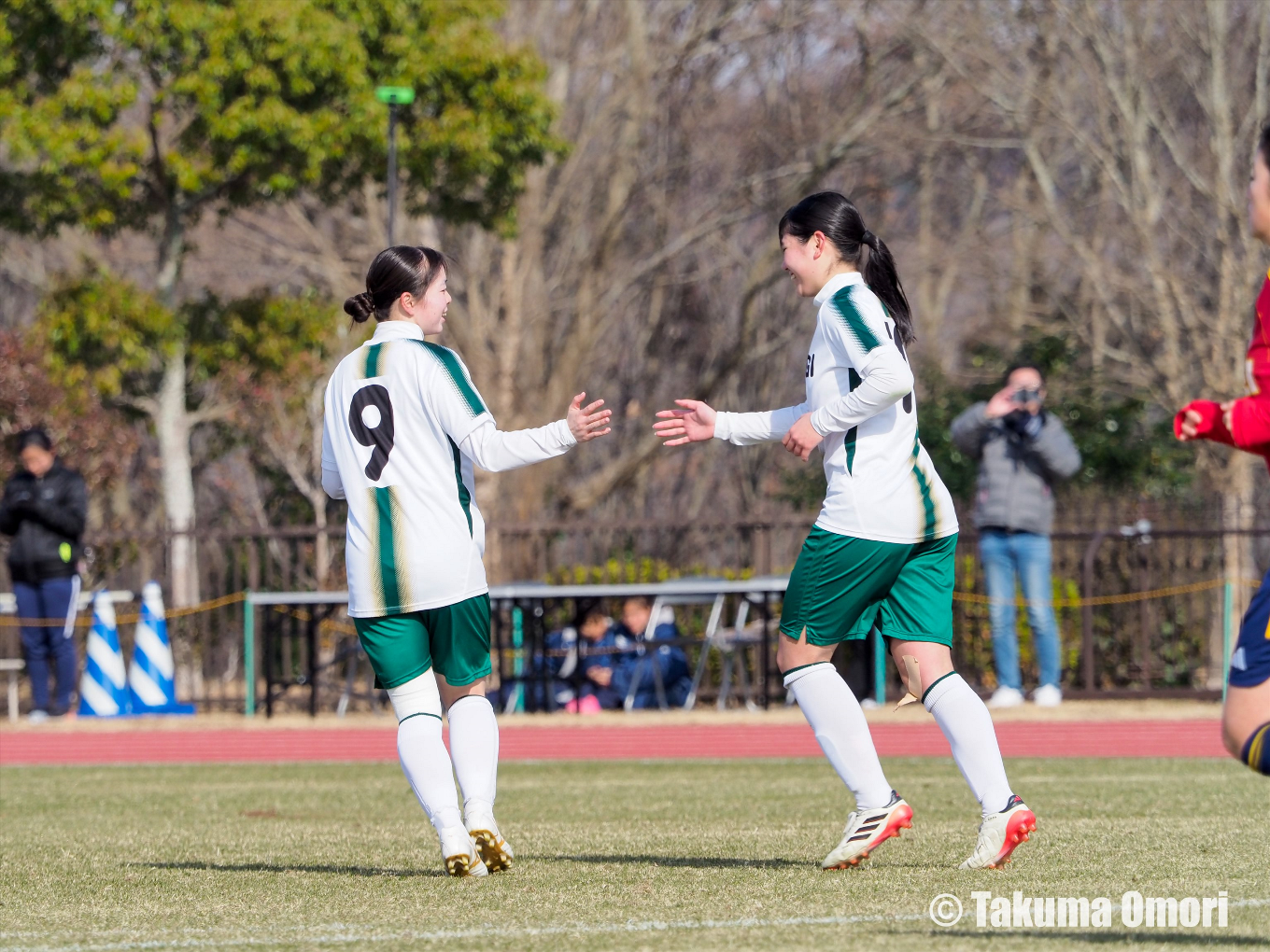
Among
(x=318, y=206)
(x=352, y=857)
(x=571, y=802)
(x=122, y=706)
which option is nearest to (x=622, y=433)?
(x=318, y=206)

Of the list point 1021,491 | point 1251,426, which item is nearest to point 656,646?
Answer: point 1021,491

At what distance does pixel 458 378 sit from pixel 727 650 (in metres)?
10.1

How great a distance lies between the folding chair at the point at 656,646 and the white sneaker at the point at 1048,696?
2666 mm

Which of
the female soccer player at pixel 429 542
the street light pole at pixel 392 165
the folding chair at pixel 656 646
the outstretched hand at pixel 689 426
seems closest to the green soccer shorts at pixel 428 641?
the female soccer player at pixel 429 542

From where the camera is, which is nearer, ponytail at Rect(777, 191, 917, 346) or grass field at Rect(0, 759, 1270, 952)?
grass field at Rect(0, 759, 1270, 952)

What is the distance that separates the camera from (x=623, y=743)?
500 inches

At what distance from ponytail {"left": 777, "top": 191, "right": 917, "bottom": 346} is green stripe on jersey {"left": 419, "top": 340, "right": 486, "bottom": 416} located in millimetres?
1085

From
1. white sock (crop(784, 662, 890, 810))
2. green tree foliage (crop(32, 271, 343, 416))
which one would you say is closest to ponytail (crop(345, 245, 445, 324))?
white sock (crop(784, 662, 890, 810))

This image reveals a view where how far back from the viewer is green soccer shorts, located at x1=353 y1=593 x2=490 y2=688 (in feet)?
18.5

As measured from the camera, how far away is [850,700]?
5.66 metres

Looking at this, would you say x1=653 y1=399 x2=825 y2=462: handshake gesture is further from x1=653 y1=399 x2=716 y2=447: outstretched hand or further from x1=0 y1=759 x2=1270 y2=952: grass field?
x1=0 y1=759 x2=1270 y2=952: grass field

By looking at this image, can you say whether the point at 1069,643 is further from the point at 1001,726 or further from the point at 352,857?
the point at 352,857

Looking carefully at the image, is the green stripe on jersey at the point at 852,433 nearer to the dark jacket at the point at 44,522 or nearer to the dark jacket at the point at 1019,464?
the dark jacket at the point at 1019,464

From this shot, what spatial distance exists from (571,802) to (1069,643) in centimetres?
848
